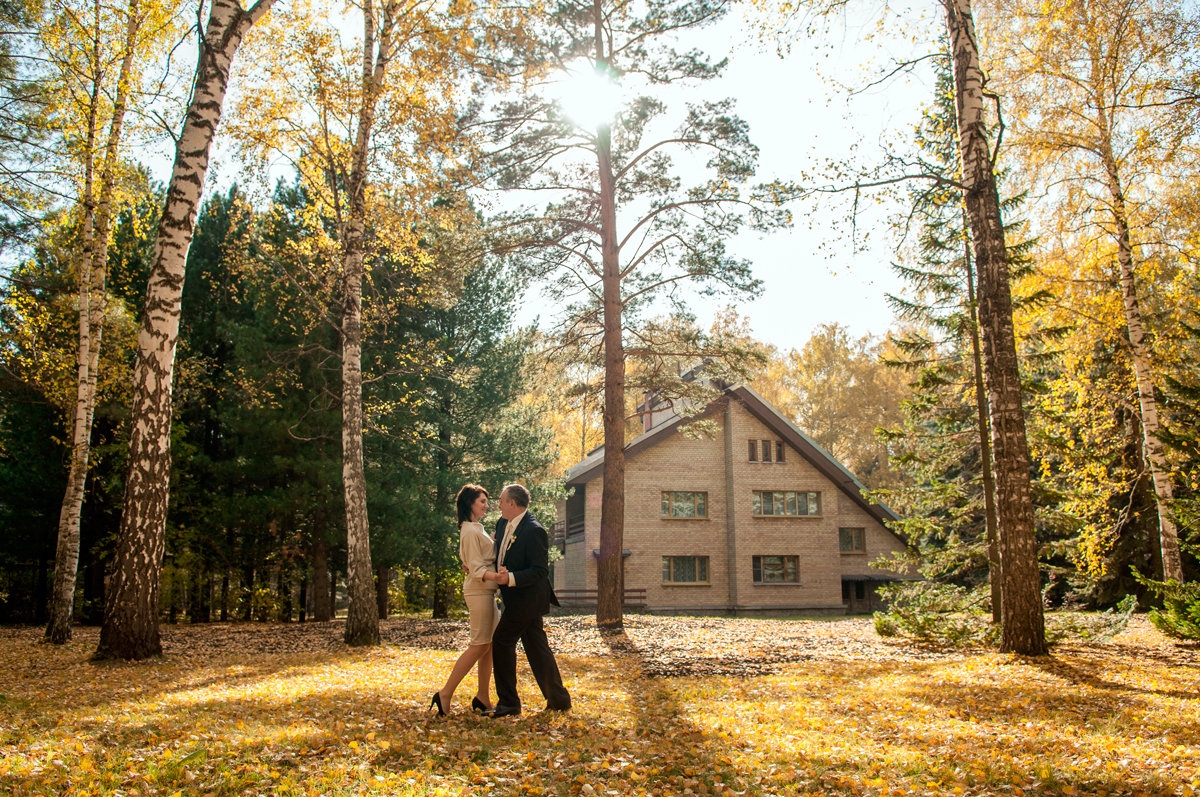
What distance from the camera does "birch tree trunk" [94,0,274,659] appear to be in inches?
355

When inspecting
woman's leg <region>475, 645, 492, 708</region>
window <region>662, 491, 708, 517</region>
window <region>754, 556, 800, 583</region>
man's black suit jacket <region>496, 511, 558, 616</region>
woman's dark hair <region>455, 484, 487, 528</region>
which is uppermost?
window <region>662, 491, 708, 517</region>

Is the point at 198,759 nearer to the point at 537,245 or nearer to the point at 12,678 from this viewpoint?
the point at 12,678

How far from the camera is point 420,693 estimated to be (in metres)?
7.50

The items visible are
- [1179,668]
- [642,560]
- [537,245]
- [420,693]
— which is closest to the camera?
[420,693]

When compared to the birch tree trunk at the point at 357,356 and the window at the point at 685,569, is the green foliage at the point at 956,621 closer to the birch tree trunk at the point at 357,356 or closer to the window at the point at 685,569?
the birch tree trunk at the point at 357,356

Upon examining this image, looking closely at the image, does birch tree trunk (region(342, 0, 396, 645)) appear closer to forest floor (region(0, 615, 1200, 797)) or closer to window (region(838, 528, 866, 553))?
forest floor (region(0, 615, 1200, 797))

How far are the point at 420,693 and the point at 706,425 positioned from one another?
11320mm

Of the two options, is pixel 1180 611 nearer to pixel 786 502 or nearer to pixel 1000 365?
pixel 1000 365

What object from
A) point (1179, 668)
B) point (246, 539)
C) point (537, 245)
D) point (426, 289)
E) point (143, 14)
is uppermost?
point (143, 14)

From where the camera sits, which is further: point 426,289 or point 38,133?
point 426,289

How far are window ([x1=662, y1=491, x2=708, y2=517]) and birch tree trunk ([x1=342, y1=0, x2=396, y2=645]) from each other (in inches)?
751

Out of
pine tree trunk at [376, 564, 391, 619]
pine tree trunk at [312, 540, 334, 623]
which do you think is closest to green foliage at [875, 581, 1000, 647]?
pine tree trunk at [376, 564, 391, 619]

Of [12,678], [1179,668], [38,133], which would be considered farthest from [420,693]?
[38,133]

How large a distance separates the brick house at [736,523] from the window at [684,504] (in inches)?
1.6
